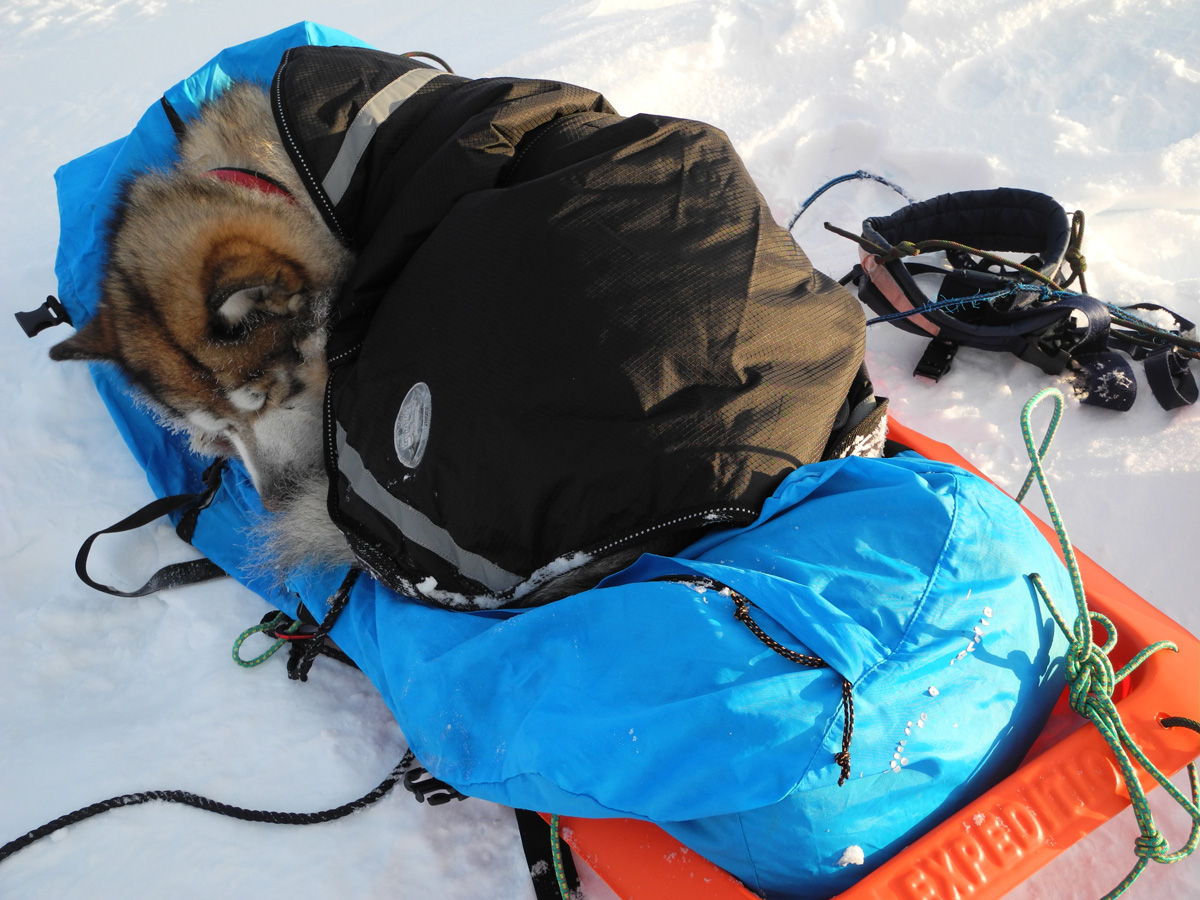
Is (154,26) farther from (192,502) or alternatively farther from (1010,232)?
(1010,232)

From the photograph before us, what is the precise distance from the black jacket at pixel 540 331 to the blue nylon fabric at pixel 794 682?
0.15m

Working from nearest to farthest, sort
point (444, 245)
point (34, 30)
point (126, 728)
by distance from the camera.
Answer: point (444, 245)
point (126, 728)
point (34, 30)

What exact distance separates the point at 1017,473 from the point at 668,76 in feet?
7.81

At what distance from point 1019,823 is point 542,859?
2.98 ft

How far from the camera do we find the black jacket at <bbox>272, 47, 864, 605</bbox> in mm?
1373

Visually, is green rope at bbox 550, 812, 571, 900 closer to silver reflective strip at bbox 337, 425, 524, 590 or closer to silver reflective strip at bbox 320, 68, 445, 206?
silver reflective strip at bbox 337, 425, 524, 590

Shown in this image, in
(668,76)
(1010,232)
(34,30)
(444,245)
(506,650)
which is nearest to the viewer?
(506,650)

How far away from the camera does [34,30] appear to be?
13.9 feet

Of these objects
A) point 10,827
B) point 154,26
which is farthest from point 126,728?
point 154,26

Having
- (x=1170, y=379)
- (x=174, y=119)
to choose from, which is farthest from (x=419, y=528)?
(x=1170, y=379)

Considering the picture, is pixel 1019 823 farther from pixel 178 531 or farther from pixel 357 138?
pixel 178 531

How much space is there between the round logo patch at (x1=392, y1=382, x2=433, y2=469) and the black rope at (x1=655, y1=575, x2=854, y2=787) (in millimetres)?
583

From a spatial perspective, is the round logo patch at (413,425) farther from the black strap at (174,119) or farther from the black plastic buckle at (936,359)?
the black plastic buckle at (936,359)

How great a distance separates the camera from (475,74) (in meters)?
3.63
